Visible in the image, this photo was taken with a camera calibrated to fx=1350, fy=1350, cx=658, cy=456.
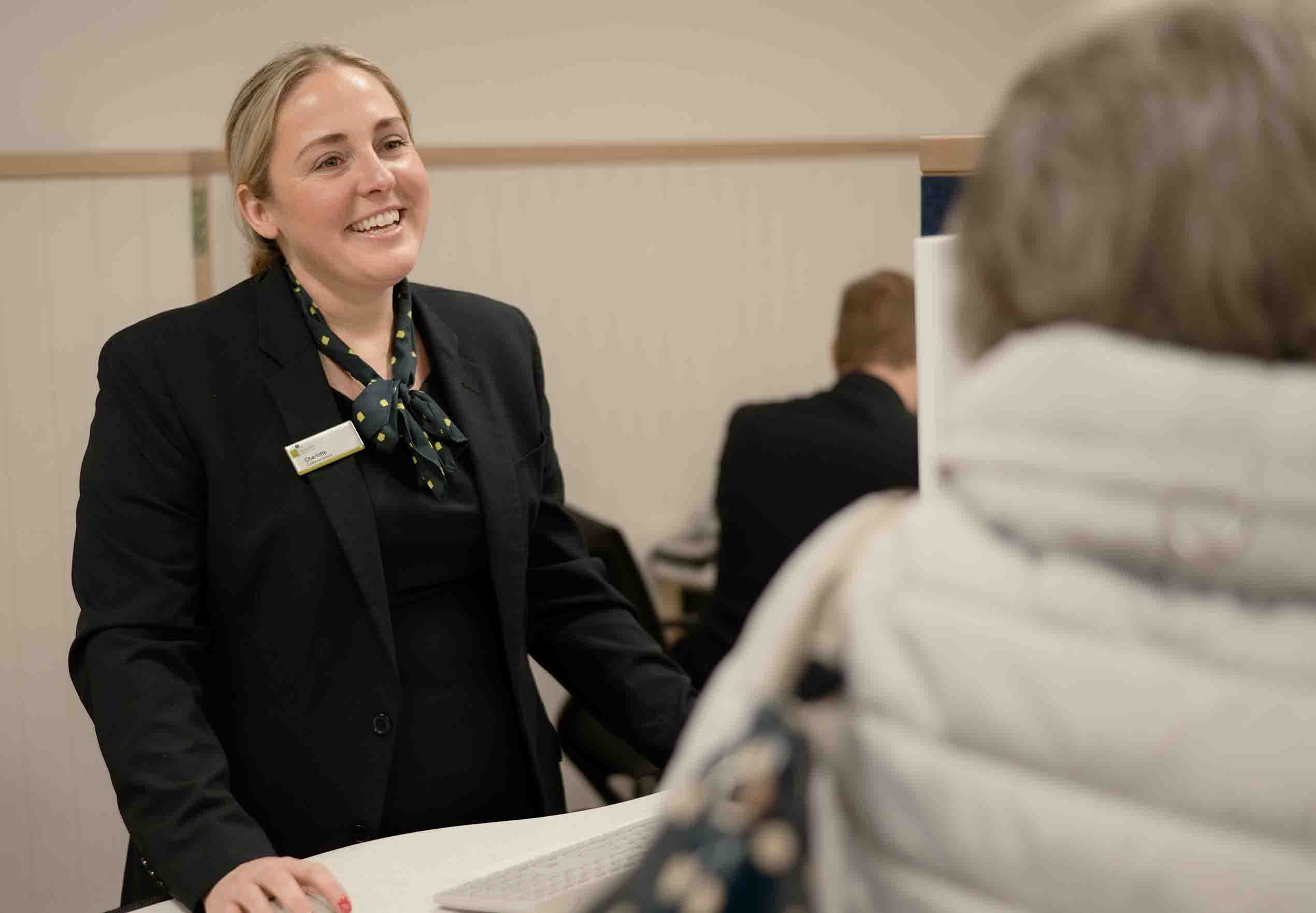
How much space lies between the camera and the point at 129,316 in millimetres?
3164

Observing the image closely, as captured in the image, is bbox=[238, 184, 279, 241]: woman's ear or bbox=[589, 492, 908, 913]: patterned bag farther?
bbox=[238, 184, 279, 241]: woman's ear

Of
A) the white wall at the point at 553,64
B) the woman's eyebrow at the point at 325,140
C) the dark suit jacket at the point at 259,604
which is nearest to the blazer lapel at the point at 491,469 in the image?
the dark suit jacket at the point at 259,604

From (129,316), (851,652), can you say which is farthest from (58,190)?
(851,652)

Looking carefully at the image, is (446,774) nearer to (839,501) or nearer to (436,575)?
(436,575)

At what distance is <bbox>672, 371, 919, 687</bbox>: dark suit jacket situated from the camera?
2.66m

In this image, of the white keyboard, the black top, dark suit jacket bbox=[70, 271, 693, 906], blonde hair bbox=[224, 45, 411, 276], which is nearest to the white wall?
blonde hair bbox=[224, 45, 411, 276]

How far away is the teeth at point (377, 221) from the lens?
6.06 ft

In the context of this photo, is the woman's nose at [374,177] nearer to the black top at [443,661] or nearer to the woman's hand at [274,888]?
the black top at [443,661]

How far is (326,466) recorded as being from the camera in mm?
1739

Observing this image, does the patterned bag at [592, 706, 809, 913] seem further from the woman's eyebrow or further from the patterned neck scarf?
the woman's eyebrow

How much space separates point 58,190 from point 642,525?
1.82 metres

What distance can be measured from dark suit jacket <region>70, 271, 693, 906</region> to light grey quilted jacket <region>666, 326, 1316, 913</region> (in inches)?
41.2

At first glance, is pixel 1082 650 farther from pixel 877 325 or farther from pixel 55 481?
pixel 55 481

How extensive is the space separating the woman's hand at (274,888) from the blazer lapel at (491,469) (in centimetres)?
49
